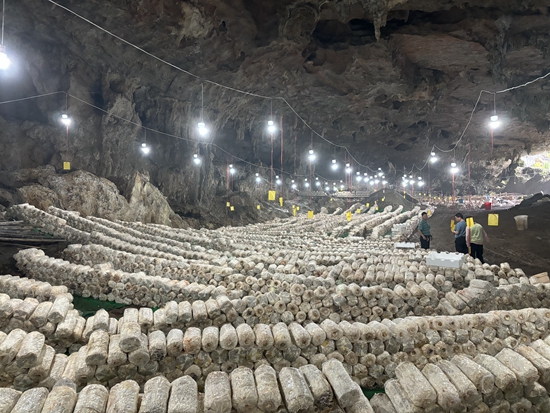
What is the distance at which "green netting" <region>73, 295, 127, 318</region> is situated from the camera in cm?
651

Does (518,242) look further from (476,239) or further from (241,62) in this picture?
(241,62)

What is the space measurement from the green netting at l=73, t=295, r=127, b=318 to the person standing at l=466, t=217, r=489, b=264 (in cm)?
924

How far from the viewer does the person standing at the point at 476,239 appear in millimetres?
8688

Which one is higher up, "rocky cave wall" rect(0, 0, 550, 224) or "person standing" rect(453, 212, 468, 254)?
"rocky cave wall" rect(0, 0, 550, 224)

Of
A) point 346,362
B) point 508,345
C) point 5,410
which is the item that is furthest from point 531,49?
point 5,410

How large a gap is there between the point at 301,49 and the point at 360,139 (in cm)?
2365

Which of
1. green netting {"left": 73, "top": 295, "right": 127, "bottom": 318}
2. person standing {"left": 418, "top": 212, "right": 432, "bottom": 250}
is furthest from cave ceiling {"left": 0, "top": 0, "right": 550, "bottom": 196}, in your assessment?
green netting {"left": 73, "top": 295, "right": 127, "bottom": 318}

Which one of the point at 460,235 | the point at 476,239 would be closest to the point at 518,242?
the point at 460,235

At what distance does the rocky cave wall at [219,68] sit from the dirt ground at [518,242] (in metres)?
8.30

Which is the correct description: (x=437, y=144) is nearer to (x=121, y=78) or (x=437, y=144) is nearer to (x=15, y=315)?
(x=121, y=78)

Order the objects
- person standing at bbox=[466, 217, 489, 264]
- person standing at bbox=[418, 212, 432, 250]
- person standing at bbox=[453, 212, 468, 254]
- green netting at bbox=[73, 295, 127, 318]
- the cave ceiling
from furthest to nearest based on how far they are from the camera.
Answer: the cave ceiling
person standing at bbox=[418, 212, 432, 250]
person standing at bbox=[453, 212, 468, 254]
person standing at bbox=[466, 217, 489, 264]
green netting at bbox=[73, 295, 127, 318]

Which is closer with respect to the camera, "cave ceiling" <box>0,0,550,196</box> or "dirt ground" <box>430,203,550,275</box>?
"dirt ground" <box>430,203,550,275</box>

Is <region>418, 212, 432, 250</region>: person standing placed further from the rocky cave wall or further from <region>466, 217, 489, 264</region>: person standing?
the rocky cave wall

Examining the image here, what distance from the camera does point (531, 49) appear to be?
54.4ft
